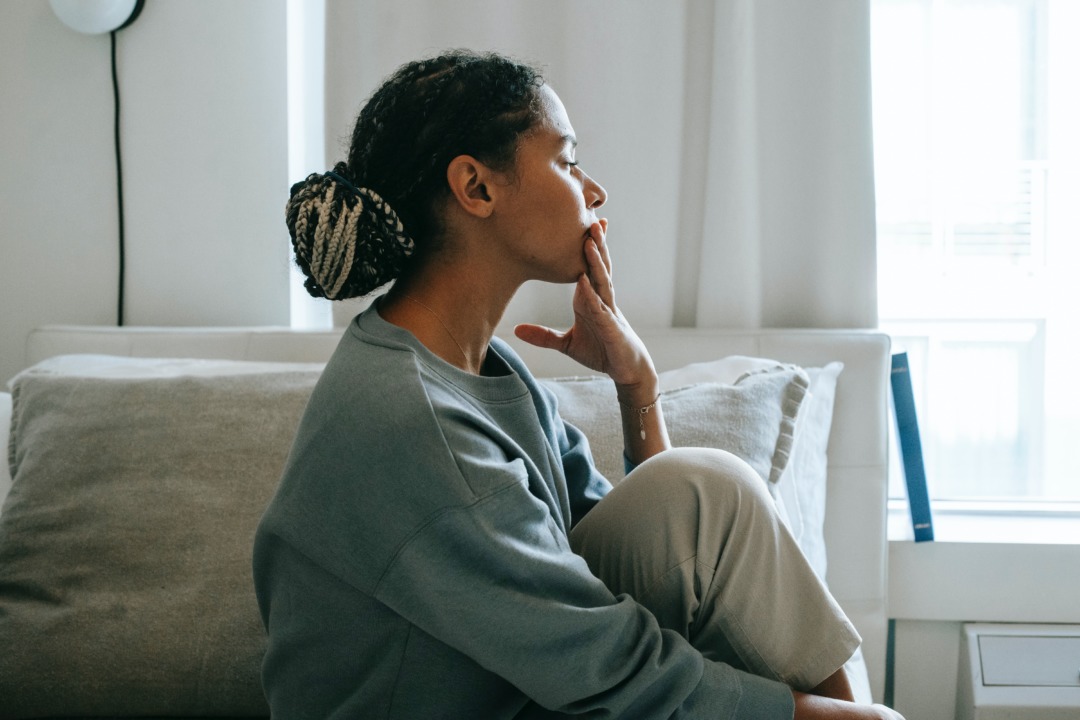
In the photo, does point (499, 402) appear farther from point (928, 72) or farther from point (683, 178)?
point (928, 72)

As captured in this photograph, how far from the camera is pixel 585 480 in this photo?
126cm

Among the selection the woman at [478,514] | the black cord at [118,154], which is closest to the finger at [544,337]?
the woman at [478,514]

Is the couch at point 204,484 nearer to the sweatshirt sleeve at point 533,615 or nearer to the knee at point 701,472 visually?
the knee at point 701,472

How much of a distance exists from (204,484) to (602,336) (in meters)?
0.56

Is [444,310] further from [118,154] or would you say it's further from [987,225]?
[987,225]

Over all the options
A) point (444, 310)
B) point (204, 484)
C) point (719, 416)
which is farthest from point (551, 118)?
point (204, 484)

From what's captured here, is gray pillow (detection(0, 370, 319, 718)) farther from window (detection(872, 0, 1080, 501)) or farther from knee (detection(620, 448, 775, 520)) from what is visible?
window (detection(872, 0, 1080, 501))

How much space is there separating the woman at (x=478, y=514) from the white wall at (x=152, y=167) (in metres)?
0.90

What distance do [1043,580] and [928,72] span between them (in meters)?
0.95

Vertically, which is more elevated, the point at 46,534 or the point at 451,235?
the point at 451,235

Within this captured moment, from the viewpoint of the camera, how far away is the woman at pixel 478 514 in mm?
872

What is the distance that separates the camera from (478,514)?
862mm

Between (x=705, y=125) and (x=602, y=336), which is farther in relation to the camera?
(x=705, y=125)

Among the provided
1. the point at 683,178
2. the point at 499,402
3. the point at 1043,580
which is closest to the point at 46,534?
the point at 499,402
